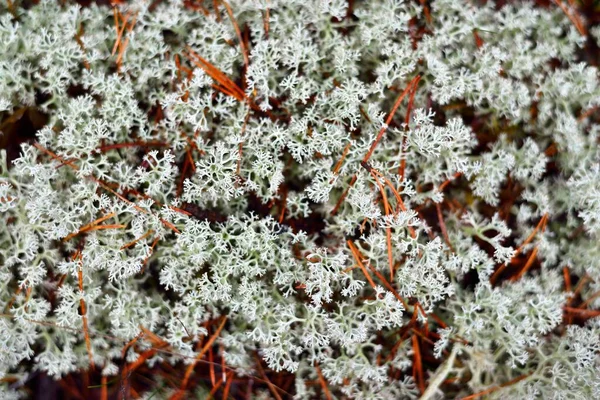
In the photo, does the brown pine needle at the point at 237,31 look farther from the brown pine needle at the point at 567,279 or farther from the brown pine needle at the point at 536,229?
the brown pine needle at the point at 567,279

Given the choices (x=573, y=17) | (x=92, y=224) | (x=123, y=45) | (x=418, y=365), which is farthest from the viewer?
(x=573, y=17)

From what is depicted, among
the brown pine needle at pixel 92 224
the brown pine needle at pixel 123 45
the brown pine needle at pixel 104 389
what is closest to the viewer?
the brown pine needle at pixel 92 224

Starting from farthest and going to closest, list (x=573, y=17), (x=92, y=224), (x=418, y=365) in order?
(x=573, y=17), (x=418, y=365), (x=92, y=224)

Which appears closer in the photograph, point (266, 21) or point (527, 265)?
point (266, 21)

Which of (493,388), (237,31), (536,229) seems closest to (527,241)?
(536,229)

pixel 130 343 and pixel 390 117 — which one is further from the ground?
pixel 390 117

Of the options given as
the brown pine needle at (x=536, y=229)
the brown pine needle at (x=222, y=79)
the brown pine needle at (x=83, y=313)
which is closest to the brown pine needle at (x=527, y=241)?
the brown pine needle at (x=536, y=229)

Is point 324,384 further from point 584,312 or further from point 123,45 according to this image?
point 123,45

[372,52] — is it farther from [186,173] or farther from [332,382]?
[332,382]

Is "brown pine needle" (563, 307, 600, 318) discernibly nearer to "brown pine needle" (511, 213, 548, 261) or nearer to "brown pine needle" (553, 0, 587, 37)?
"brown pine needle" (511, 213, 548, 261)

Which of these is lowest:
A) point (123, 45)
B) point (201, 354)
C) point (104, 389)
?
point (104, 389)

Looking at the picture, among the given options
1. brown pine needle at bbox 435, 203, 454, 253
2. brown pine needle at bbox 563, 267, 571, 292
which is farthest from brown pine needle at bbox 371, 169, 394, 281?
brown pine needle at bbox 563, 267, 571, 292
